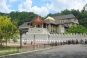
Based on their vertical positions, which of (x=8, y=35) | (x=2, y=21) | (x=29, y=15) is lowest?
(x=8, y=35)

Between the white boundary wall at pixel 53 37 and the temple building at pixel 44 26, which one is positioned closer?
the white boundary wall at pixel 53 37

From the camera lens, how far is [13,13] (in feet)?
502

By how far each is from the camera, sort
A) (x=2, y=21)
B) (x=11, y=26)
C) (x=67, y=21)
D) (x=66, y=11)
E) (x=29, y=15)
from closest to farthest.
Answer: (x=11, y=26)
(x=2, y=21)
(x=67, y=21)
(x=29, y=15)
(x=66, y=11)

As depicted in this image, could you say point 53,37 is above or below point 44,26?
below

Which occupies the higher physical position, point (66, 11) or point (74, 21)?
point (66, 11)

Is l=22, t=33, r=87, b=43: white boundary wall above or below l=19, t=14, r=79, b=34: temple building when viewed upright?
below

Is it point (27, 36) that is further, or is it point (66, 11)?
point (66, 11)

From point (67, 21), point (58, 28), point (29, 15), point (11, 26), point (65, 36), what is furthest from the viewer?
point (29, 15)

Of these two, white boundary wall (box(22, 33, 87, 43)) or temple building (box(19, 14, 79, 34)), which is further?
temple building (box(19, 14, 79, 34))

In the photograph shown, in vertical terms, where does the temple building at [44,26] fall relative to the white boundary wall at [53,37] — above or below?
above

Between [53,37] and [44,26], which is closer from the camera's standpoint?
[53,37]

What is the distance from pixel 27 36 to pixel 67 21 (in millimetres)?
36030

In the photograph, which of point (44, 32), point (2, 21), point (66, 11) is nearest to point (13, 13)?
point (66, 11)

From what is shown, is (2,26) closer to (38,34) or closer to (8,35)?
(8,35)
